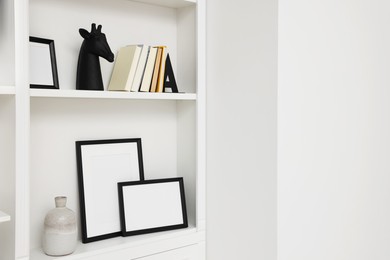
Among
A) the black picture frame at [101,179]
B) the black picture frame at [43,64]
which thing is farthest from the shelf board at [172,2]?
the black picture frame at [101,179]

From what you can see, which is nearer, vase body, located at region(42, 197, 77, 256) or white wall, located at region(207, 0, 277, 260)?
vase body, located at region(42, 197, 77, 256)

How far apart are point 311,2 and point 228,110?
22.2 inches

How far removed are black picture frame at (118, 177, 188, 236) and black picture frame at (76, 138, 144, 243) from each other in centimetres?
4

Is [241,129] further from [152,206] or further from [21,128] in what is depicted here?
[21,128]

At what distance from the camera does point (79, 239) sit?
1867mm

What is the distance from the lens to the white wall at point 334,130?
1.83 meters

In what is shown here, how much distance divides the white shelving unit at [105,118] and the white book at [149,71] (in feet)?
0.20

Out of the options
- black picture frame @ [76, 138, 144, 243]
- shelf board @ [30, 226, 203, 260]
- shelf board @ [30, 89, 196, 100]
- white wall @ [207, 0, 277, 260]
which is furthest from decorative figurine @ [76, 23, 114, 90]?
shelf board @ [30, 226, 203, 260]

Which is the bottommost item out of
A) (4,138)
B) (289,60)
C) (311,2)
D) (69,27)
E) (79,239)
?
(79,239)

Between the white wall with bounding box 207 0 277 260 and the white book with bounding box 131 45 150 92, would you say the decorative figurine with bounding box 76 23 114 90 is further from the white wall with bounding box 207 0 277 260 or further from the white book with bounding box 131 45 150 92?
the white wall with bounding box 207 0 277 260

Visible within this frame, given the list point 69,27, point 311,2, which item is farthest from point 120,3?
point 311,2

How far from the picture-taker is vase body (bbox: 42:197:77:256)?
65.6 inches

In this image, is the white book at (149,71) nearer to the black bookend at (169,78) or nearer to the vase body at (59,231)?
the black bookend at (169,78)

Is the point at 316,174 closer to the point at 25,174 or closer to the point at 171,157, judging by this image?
the point at 171,157
